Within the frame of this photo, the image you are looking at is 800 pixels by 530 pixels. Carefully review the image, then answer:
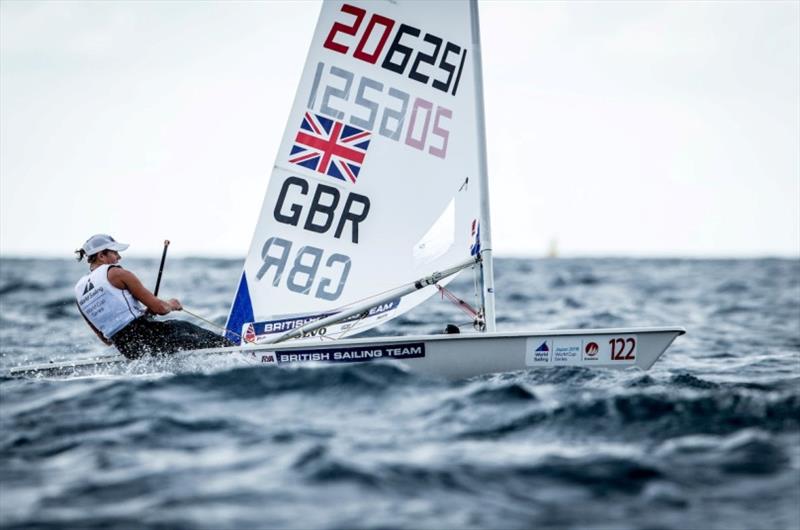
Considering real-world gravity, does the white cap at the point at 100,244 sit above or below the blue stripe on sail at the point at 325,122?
below

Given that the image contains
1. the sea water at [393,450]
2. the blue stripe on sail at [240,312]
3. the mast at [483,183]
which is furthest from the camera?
the blue stripe on sail at [240,312]

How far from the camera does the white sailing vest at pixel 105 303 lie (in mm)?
6727

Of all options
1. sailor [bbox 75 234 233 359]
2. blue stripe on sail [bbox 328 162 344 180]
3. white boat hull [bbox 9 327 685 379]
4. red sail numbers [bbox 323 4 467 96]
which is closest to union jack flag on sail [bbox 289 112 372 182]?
blue stripe on sail [bbox 328 162 344 180]

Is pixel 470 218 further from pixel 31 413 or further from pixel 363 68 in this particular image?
pixel 31 413

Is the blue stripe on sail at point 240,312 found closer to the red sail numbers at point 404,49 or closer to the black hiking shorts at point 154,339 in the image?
the black hiking shorts at point 154,339

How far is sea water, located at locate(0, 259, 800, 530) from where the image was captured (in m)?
3.61

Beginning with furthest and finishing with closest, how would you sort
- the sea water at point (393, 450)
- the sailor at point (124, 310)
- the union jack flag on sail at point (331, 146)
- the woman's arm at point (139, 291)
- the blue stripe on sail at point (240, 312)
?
the blue stripe on sail at point (240, 312)
the union jack flag on sail at point (331, 146)
the sailor at point (124, 310)
the woman's arm at point (139, 291)
the sea water at point (393, 450)

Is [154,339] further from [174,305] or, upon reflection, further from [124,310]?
[174,305]

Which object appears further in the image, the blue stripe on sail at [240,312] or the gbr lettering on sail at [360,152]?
the blue stripe on sail at [240,312]

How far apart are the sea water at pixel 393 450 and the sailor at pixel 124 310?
30cm

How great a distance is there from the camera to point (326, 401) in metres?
5.50

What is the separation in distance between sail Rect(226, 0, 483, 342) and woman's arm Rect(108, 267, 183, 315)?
0.73 metres

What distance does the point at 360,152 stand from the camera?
7027 mm

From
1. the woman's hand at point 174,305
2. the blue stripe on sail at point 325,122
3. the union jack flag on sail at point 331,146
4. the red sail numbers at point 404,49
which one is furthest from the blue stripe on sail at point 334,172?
the woman's hand at point 174,305
